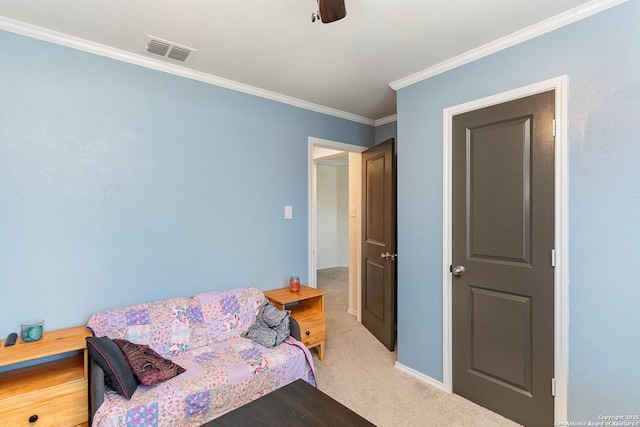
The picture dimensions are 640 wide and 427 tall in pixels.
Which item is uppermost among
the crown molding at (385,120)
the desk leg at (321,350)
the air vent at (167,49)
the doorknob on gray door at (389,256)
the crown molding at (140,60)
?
the air vent at (167,49)

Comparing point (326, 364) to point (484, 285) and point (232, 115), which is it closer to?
point (484, 285)

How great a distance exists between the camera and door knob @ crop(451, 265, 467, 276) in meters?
2.28

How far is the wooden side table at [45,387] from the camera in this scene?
157 centimetres

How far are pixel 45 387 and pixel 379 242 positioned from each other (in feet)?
9.07

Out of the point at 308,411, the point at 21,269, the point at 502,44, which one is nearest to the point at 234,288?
the point at 21,269

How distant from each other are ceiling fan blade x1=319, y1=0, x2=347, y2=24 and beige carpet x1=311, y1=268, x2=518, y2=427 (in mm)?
2349

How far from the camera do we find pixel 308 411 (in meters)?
1.34

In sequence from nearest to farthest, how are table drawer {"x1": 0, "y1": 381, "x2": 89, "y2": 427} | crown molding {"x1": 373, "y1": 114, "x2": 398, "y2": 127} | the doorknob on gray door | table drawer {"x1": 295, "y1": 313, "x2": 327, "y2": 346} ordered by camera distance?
table drawer {"x1": 0, "y1": 381, "x2": 89, "y2": 427} → table drawer {"x1": 295, "y1": 313, "x2": 327, "y2": 346} → the doorknob on gray door → crown molding {"x1": 373, "y1": 114, "x2": 398, "y2": 127}

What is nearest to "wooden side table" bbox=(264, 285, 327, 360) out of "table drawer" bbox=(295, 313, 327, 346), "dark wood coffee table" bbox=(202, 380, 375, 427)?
"table drawer" bbox=(295, 313, 327, 346)

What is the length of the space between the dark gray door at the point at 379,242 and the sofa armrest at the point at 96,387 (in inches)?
92.9

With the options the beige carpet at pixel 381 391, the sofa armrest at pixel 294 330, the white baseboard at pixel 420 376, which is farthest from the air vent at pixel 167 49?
the white baseboard at pixel 420 376

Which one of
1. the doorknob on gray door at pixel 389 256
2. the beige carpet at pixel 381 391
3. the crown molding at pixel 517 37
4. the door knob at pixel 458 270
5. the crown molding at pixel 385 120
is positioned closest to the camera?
the crown molding at pixel 517 37

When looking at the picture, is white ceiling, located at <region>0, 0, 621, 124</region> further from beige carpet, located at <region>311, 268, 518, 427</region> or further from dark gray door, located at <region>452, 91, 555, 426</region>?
beige carpet, located at <region>311, 268, 518, 427</region>

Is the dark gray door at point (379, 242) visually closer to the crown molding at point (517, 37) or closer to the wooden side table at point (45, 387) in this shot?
the crown molding at point (517, 37)
